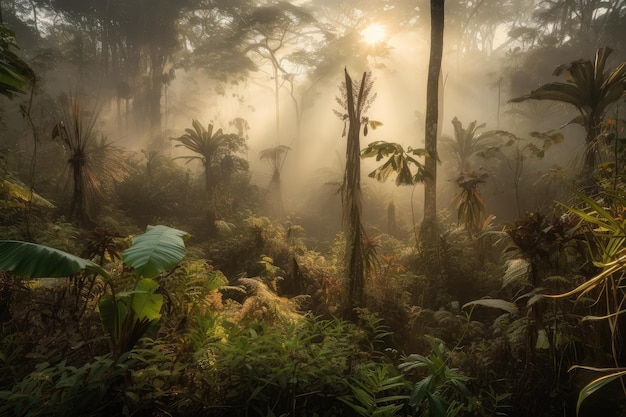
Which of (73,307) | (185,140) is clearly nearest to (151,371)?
(73,307)

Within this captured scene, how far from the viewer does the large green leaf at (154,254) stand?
230 centimetres

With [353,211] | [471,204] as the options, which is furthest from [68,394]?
[471,204]

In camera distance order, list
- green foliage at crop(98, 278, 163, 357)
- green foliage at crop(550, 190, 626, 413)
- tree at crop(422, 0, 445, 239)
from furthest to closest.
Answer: tree at crop(422, 0, 445, 239) < green foliage at crop(98, 278, 163, 357) < green foliage at crop(550, 190, 626, 413)

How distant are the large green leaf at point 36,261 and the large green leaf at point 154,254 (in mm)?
296

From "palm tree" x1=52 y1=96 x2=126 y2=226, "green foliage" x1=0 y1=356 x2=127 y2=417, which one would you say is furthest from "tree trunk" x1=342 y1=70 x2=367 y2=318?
"palm tree" x1=52 y1=96 x2=126 y2=226

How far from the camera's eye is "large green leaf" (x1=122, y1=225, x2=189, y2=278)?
2.30 meters

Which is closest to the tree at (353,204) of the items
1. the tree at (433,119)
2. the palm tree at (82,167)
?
the tree at (433,119)

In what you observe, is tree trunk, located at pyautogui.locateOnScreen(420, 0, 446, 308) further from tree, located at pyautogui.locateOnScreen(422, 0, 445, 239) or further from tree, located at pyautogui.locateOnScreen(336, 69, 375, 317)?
tree, located at pyautogui.locateOnScreen(336, 69, 375, 317)

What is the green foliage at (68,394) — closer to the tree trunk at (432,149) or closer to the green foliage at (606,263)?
the green foliage at (606,263)

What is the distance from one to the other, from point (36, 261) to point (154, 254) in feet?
2.23

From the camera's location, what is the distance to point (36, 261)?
2.11 m

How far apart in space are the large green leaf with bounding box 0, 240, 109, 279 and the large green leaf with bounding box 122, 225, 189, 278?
0.30 m

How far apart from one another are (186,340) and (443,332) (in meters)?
3.45

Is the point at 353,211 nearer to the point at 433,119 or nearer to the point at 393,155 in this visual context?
the point at 393,155
